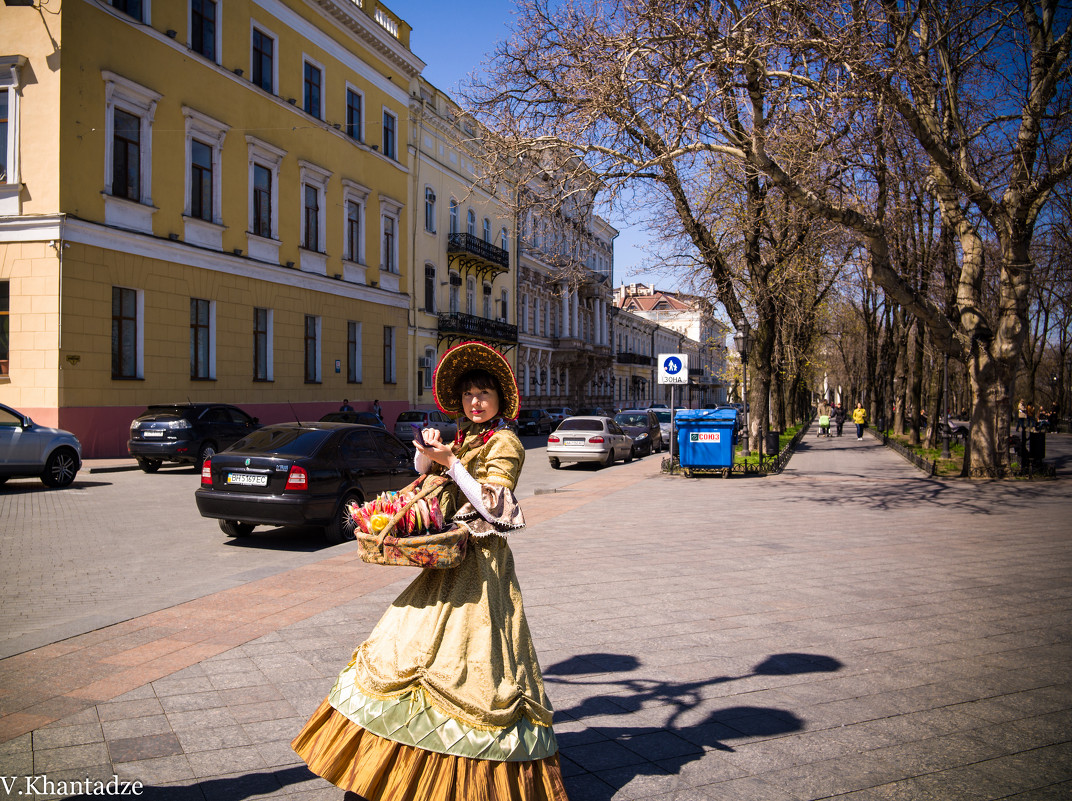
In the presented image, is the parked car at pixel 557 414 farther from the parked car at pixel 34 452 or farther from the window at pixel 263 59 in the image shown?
the parked car at pixel 34 452

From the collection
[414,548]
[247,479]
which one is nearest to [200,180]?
[247,479]

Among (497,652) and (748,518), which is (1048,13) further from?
(497,652)

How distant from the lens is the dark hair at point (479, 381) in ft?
10.6

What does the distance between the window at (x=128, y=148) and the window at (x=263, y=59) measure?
518 centimetres

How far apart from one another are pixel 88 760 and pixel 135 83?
72.3ft

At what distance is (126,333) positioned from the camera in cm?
2095

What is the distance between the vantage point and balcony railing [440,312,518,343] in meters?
39.6

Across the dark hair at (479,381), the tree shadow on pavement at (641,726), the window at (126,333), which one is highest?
the window at (126,333)

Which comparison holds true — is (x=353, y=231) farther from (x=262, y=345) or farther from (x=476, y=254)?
(x=476, y=254)

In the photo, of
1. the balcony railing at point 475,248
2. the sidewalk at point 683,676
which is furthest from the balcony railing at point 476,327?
the sidewalk at point 683,676

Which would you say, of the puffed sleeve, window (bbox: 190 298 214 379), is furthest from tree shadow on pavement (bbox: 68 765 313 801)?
window (bbox: 190 298 214 379)

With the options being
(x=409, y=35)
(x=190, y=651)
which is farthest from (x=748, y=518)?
(x=409, y=35)

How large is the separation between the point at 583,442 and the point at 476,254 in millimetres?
21893

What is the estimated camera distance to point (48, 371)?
1894 centimetres
